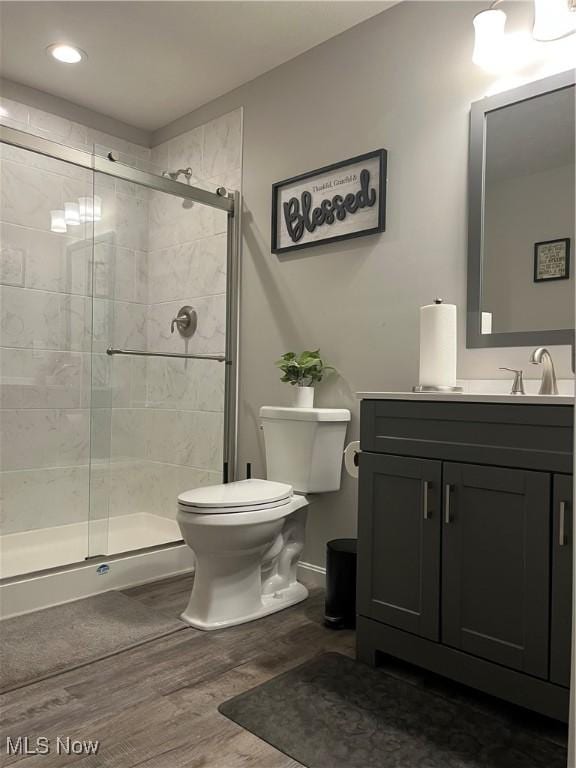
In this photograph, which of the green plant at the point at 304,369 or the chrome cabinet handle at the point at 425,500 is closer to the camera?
the chrome cabinet handle at the point at 425,500

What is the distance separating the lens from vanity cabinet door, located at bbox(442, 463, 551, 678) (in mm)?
1474

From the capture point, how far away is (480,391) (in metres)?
2.08

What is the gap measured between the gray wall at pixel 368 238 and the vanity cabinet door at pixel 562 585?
1.98ft

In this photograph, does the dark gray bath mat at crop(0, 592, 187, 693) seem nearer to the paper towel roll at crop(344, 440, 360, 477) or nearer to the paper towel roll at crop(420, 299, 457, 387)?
the paper towel roll at crop(344, 440, 360, 477)

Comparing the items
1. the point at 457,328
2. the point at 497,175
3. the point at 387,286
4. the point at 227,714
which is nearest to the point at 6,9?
the point at 387,286

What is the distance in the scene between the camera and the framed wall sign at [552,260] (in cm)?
191

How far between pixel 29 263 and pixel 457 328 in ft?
7.19

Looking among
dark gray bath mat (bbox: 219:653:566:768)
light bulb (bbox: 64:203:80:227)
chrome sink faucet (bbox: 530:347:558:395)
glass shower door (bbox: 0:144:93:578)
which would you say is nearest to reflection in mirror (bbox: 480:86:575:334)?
chrome sink faucet (bbox: 530:347:558:395)

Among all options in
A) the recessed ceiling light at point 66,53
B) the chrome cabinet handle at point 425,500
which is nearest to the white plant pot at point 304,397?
the chrome cabinet handle at point 425,500

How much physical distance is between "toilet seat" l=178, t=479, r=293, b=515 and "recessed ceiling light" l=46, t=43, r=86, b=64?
2.19 m

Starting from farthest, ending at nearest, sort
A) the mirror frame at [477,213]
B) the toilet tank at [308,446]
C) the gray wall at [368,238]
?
1. the toilet tank at [308,446]
2. the gray wall at [368,238]
3. the mirror frame at [477,213]

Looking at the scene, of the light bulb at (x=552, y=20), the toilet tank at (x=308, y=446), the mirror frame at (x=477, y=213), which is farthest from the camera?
the toilet tank at (x=308, y=446)

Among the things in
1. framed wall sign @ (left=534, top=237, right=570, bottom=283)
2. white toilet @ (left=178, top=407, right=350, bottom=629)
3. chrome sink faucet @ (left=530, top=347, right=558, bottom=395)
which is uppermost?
framed wall sign @ (left=534, top=237, right=570, bottom=283)

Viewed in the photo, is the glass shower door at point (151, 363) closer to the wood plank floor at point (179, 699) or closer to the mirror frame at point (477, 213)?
the wood plank floor at point (179, 699)
